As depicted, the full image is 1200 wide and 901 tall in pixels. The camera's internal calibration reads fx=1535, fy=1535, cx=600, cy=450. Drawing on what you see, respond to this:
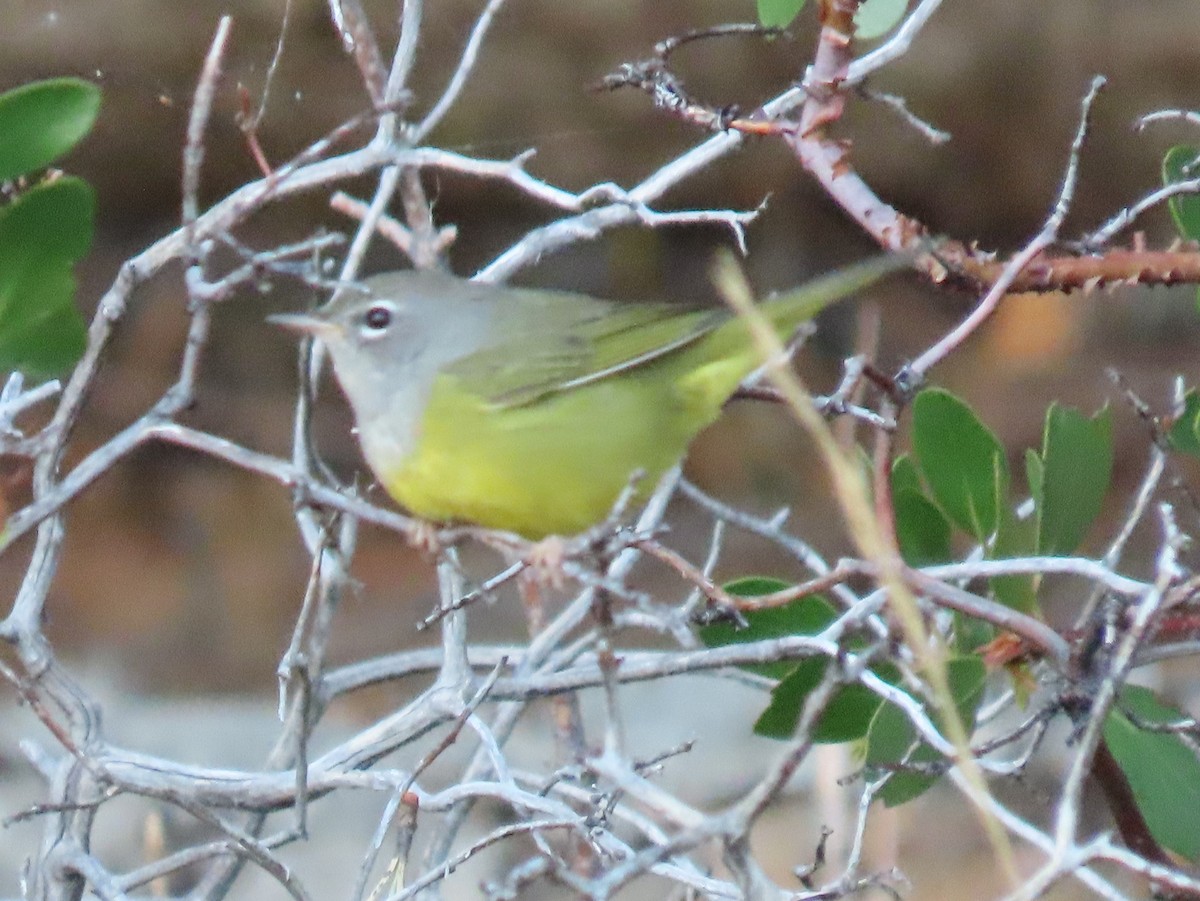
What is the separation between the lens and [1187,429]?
1.68 meters

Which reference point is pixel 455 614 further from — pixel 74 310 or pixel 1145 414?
pixel 1145 414

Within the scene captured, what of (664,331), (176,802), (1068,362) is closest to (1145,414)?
(664,331)

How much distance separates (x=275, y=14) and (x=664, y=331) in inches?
60.4

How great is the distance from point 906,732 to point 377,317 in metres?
1.05

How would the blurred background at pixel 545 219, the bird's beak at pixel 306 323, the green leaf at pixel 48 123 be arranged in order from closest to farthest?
the green leaf at pixel 48 123 < the bird's beak at pixel 306 323 < the blurred background at pixel 545 219

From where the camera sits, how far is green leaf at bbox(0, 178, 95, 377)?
143 centimetres

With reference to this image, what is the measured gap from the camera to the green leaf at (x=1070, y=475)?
1.66 metres

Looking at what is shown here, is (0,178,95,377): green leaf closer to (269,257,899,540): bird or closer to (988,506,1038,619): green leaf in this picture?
(269,257,899,540): bird

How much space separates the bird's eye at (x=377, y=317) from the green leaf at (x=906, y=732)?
103 cm

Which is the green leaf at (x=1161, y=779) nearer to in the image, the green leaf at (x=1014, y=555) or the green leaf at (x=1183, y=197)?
the green leaf at (x=1014, y=555)

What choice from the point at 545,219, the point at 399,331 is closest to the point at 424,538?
the point at 399,331

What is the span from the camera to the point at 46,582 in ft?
5.29

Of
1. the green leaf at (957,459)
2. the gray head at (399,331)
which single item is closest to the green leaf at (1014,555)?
the green leaf at (957,459)

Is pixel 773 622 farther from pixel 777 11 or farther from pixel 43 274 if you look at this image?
pixel 43 274
